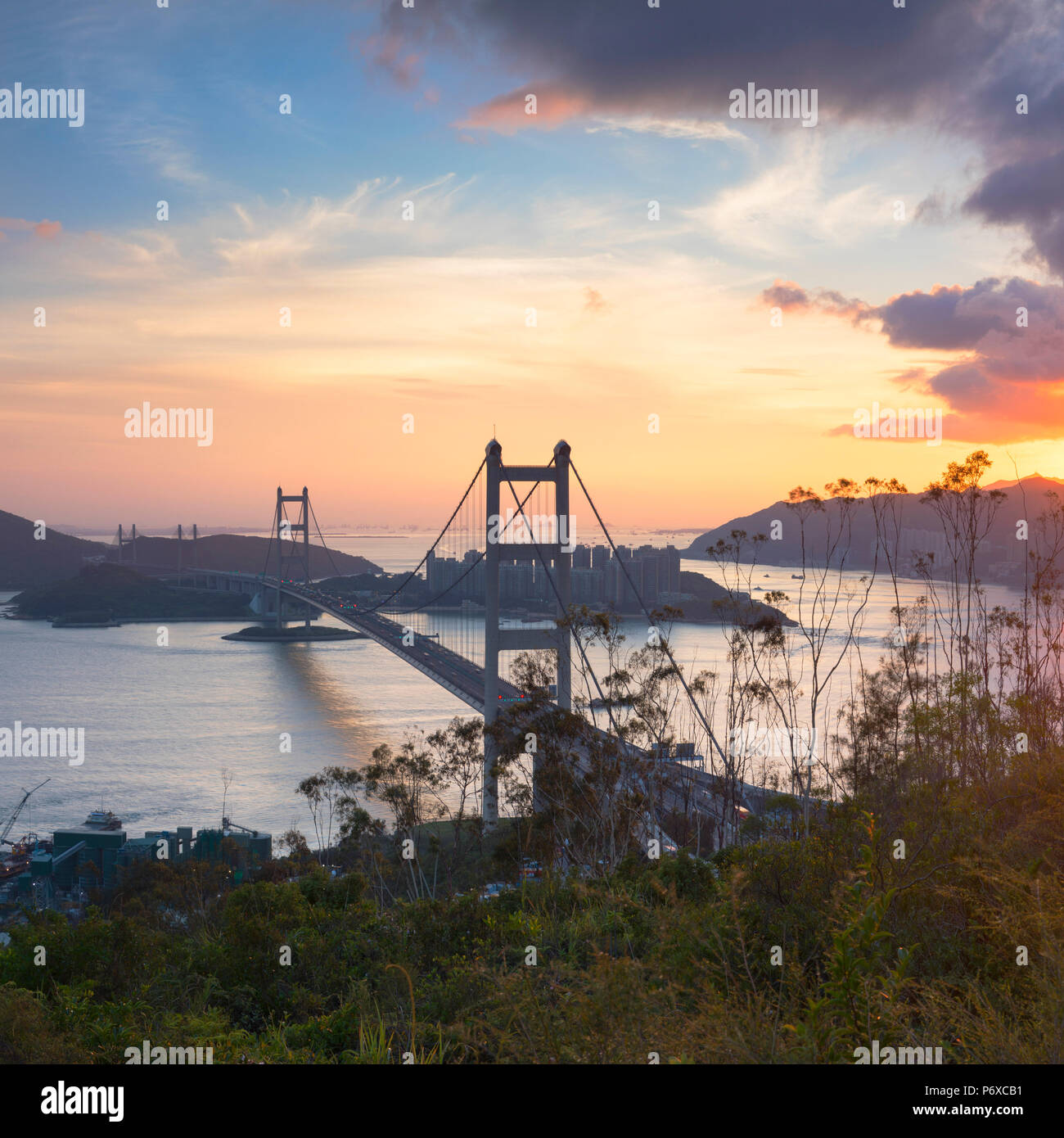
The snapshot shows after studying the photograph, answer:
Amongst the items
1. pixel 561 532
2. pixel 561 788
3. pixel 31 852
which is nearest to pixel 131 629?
Result: pixel 31 852

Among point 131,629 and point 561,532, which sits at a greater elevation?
point 561,532

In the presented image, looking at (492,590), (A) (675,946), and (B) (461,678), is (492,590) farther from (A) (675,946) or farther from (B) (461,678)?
(A) (675,946)

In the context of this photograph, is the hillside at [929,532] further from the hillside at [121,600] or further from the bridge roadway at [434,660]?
the hillside at [121,600]

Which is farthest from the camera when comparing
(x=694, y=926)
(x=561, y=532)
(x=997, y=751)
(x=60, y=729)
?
(x=60, y=729)

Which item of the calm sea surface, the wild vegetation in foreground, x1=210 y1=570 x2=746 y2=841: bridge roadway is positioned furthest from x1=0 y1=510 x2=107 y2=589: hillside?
the wild vegetation in foreground

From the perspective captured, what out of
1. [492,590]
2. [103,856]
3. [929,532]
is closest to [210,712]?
[103,856]

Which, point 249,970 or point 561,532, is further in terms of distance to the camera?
point 561,532

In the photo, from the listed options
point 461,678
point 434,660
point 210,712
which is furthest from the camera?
point 210,712
